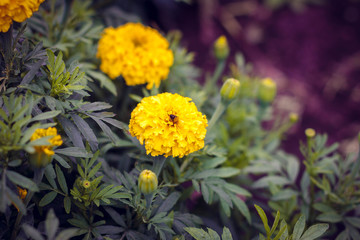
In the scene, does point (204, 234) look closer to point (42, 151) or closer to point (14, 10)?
point (42, 151)

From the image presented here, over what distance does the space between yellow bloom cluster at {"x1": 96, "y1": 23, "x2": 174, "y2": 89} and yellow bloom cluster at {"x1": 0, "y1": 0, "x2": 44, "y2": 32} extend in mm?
421

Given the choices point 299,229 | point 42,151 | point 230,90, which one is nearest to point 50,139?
point 42,151

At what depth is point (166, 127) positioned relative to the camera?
0.85m

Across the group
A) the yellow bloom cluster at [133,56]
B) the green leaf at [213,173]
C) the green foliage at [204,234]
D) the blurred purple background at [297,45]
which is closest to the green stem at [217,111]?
the green leaf at [213,173]

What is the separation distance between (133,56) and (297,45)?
206cm

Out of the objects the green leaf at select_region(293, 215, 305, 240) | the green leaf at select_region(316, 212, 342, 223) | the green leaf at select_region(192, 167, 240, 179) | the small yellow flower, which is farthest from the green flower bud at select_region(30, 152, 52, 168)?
the green leaf at select_region(316, 212, 342, 223)

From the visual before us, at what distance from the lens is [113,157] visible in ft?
4.25

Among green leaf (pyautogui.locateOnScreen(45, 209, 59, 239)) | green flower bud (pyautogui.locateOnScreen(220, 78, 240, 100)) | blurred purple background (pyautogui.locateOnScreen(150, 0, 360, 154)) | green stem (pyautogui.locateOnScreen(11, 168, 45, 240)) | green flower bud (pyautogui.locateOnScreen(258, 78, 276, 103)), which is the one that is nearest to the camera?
green leaf (pyautogui.locateOnScreen(45, 209, 59, 239))

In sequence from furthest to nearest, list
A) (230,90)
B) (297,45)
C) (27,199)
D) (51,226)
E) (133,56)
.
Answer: (297,45)
(133,56)
(230,90)
(27,199)
(51,226)

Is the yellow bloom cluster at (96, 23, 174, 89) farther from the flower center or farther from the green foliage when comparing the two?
the green foliage

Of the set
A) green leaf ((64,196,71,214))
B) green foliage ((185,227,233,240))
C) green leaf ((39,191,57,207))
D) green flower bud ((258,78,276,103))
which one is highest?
green flower bud ((258,78,276,103))

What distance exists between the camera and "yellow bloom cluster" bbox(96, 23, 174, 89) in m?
1.20

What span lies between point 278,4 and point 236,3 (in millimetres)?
401

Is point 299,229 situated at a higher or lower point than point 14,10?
lower
